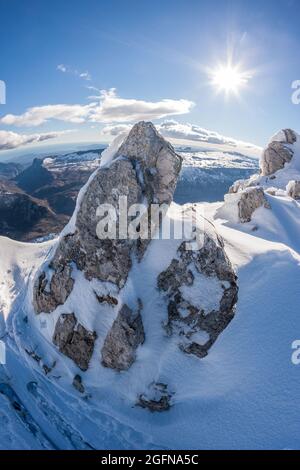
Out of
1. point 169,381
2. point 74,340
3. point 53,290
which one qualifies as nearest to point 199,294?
point 169,381

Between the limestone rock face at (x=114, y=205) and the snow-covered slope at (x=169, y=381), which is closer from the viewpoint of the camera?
the snow-covered slope at (x=169, y=381)

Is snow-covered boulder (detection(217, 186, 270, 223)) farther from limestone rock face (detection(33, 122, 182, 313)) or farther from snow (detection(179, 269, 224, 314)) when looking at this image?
snow (detection(179, 269, 224, 314))

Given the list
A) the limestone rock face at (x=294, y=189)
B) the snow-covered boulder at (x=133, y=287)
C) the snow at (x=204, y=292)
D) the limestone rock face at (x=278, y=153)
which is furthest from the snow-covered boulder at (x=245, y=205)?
the limestone rock face at (x=278, y=153)

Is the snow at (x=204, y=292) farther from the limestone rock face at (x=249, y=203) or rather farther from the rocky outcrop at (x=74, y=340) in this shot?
the limestone rock face at (x=249, y=203)

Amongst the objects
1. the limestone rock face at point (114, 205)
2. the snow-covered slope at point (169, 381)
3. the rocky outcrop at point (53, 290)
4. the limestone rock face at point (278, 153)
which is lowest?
the snow-covered slope at point (169, 381)

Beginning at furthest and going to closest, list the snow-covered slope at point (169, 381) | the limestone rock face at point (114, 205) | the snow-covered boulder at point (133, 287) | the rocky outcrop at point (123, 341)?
the limestone rock face at point (114, 205)
the snow-covered boulder at point (133, 287)
the rocky outcrop at point (123, 341)
the snow-covered slope at point (169, 381)

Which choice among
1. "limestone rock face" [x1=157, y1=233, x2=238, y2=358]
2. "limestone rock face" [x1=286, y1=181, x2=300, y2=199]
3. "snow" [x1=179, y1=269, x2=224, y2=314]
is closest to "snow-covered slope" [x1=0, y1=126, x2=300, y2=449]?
"limestone rock face" [x1=157, y1=233, x2=238, y2=358]
